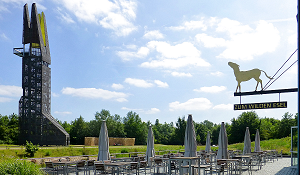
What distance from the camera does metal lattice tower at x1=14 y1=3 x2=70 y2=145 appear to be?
42750 millimetres

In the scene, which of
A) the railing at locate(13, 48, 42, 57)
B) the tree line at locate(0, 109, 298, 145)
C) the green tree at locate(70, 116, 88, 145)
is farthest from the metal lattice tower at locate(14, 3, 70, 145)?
the green tree at locate(70, 116, 88, 145)

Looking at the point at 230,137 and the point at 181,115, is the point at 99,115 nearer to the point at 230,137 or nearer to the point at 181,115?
the point at 181,115

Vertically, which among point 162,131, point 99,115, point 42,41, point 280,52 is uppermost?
point 42,41

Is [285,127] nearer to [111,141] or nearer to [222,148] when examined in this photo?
[111,141]

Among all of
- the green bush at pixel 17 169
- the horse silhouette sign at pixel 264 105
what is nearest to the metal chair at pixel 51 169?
the green bush at pixel 17 169

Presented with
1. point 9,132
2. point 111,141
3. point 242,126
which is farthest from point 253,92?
point 242,126

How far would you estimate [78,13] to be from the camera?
1358 centimetres

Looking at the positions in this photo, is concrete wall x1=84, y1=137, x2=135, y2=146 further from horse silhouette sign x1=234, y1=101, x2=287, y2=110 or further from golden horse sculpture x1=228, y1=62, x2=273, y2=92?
horse silhouette sign x1=234, y1=101, x2=287, y2=110

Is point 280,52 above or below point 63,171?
above

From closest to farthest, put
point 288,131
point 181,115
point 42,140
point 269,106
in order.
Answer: point 269,106 → point 42,140 → point 288,131 → point 181,115

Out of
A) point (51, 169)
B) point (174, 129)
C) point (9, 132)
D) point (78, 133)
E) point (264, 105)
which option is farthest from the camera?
point (174, 129)

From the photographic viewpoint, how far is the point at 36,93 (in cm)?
4341

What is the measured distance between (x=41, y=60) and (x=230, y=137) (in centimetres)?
3937

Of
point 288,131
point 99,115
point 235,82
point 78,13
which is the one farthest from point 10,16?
point 99,115
